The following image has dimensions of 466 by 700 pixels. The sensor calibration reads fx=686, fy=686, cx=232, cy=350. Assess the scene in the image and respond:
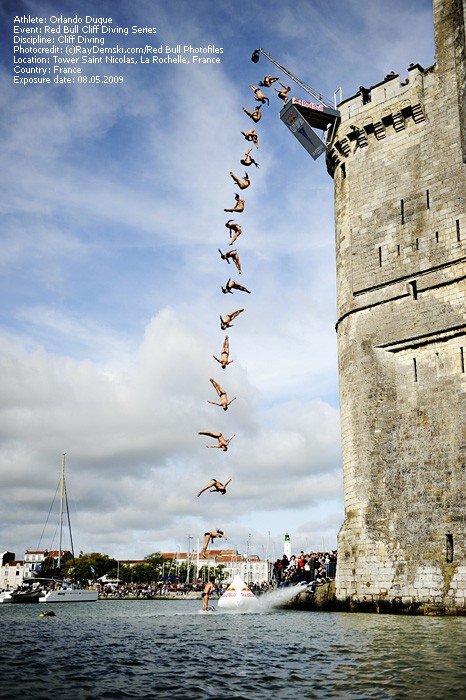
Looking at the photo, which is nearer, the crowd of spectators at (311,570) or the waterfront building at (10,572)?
the crowd of spectators at (311,570)

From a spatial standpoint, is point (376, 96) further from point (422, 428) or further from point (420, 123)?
point (422, 428)

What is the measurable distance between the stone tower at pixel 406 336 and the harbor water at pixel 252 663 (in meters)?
4.11

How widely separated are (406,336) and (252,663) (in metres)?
16.4

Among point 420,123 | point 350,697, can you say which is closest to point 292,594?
point 420,123

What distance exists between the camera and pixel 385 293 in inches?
1099

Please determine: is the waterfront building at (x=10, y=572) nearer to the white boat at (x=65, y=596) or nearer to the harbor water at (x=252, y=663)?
the white boat at (x=65, y=596)

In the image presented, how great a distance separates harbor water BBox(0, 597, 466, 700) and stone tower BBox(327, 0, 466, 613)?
13.5 feet

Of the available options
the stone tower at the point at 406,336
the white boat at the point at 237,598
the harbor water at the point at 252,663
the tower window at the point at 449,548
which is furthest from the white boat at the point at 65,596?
the tower window at the point at 449,548

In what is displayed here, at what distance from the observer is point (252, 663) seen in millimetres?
13055

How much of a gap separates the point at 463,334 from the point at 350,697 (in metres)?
18.0

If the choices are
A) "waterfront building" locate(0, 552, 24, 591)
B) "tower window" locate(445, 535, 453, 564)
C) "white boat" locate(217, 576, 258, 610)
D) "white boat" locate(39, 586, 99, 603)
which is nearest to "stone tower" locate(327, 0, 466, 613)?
"tower window" locate(445, 535, 453, 564)

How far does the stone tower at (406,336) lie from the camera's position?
24297mm

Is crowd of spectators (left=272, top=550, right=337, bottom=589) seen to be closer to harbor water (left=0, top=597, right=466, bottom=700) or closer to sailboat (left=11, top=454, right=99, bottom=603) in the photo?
harbor water (left=0, top=597, right=466, bottom=700)

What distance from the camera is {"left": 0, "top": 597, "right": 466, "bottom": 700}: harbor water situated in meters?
9.90
